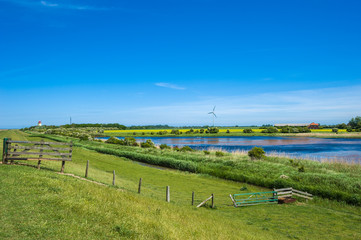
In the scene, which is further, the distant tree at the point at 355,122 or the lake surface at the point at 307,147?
the distant tree at the point at 355,122

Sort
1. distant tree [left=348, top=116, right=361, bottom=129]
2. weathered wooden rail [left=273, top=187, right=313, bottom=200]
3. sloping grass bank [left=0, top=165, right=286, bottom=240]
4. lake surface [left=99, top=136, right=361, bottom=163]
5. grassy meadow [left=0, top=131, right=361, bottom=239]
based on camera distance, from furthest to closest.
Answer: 1. distant tree [left=348, top=116, right=361, bottom=129]
2. lake surface [left=99, top=136, right=361, bottom=163]
3. weathered wooden rail [left=273, top=187, right=313, bottom=200]
4. grassy meadow [left=0, top=131, right=361, bottom=239]
5. sloping grass bank [left=0, top=165, right=286, bottom=240]

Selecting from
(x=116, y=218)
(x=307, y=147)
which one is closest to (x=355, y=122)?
(x=307, y=147)

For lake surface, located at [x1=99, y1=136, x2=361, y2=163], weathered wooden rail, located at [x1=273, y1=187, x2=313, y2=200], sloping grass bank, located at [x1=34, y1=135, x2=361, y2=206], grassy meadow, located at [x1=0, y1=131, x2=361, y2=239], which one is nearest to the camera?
grassy meadow, located at [x1=0, y1=131, x2=361, y2=239]

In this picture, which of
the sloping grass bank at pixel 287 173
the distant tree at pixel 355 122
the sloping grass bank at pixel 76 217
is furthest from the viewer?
the distant tree at pixel 355 122

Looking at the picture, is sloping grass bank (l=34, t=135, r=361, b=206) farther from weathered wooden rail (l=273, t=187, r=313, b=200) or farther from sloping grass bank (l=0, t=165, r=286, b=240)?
sloping grass bank (l=0, t=165, r=286, b=240)

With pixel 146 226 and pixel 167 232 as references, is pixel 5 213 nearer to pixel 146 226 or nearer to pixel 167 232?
pixel 146 226

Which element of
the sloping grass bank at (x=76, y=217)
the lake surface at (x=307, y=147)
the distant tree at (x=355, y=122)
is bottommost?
the lake surface at (x=307, y=147)

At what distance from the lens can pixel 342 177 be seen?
2689 centimetres

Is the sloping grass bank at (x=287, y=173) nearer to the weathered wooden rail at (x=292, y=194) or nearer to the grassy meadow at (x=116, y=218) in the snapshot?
the weathered wooden rail at (x=292, y=194)

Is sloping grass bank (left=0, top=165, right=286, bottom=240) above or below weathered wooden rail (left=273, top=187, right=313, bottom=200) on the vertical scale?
above

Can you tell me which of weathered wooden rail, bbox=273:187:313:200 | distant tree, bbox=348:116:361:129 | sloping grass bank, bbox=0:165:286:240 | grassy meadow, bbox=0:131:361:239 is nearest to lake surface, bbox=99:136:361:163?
weathered wooden rail, bbox=273:187:313:200

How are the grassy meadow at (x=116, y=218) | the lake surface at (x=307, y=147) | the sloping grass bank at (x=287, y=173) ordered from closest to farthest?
the grassy meadow at (x=116, y=218)
the sloping grass bank at (x=287, y=173)
the lake surface at (x=307, y=147)

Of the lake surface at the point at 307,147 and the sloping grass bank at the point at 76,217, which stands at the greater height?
the sloping grass bank at the point at 76,217

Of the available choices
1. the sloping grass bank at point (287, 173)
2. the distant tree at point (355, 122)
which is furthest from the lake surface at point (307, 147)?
the distant tree at point (355, 122)
